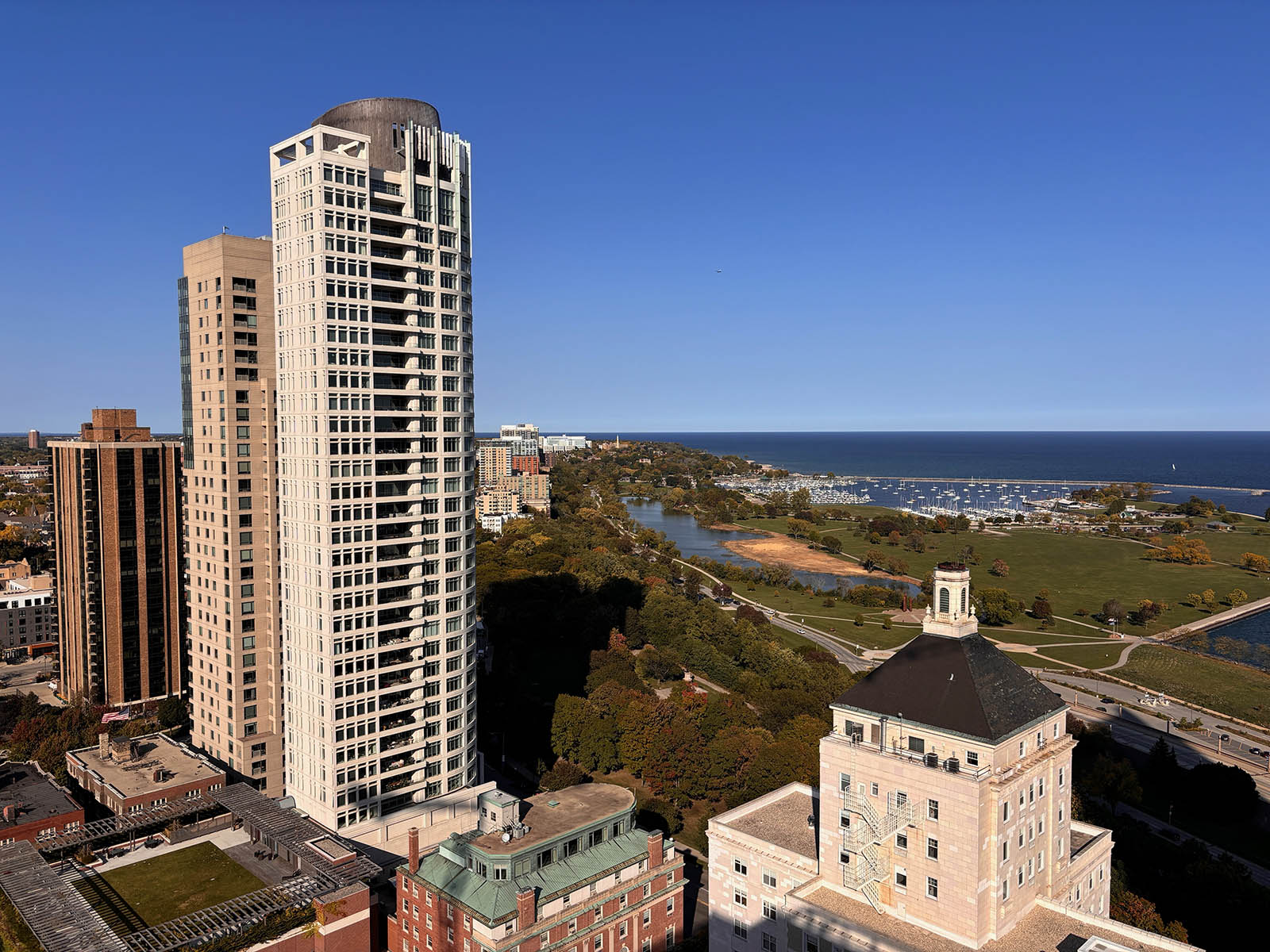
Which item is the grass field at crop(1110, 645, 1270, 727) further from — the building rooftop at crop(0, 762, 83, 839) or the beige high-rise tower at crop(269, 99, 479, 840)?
the building rooftop at crop(0, 762, 83, 839)

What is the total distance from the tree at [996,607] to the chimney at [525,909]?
4987 inches

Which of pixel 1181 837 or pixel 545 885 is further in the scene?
pixel 1181 837

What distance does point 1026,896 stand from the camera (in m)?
38.7

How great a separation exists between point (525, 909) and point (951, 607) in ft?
89.9

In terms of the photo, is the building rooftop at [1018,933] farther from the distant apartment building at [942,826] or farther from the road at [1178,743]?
the road at [1178,743]

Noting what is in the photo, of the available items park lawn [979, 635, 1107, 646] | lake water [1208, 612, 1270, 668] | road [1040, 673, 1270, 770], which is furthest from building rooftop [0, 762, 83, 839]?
lake water [1208, 612, 1270, 668]

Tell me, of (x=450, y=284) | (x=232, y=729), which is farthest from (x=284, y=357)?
(x=232, y=729)

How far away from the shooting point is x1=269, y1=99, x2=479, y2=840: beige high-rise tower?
5806 centimetres

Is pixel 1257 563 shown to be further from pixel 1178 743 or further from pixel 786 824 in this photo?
pixel 786 824

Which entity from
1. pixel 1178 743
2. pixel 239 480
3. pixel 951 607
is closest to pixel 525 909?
pixel 951 607

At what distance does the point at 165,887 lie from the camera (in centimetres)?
4912

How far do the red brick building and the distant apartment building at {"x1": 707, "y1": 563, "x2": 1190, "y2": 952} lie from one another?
30.8ft

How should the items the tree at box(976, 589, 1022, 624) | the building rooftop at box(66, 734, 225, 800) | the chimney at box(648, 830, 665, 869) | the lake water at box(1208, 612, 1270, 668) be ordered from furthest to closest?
1. the tree at box(976, 589, 1022, 624)
2. the lake water at box(1208, 612, 1270, 668)
3. the building rooftop at box(66, 734, 225, 800)
4. the chimney at box(648, 830, 665, 869)

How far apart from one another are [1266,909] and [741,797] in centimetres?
3637
